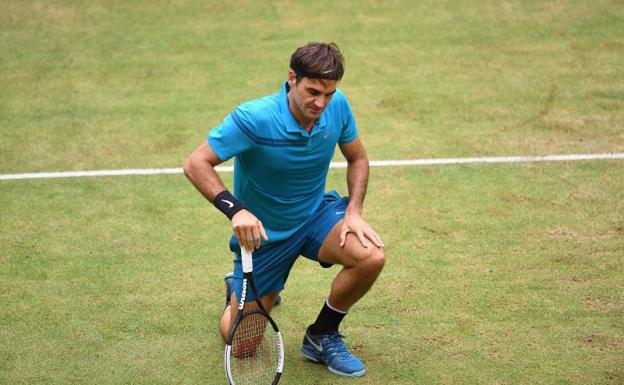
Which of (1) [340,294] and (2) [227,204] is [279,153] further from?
(1) [340,294]

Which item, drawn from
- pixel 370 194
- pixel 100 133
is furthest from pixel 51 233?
pixel 370 194

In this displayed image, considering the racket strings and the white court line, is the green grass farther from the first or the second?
the racket strings

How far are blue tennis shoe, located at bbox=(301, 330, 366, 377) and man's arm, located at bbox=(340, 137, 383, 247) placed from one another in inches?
25.9

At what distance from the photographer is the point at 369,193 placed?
877cm

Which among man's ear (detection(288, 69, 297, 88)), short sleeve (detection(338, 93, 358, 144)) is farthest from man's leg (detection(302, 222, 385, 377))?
man's ear (detection(288, 69, 297, 88))

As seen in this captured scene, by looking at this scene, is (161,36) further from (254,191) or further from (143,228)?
(254,191)

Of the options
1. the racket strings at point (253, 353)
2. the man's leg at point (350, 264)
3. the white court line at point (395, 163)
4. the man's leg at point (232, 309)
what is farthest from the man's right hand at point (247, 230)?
the white court line at point (395, 163)

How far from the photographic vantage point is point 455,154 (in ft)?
31.0

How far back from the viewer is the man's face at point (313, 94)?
5758 mm

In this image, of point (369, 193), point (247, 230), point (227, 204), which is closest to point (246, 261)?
point (247, 230)

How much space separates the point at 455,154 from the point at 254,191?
3764 millimetres

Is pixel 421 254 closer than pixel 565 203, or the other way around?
pixel 421 254

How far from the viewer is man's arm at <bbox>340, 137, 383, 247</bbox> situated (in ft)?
19.8

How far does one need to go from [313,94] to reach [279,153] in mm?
433
